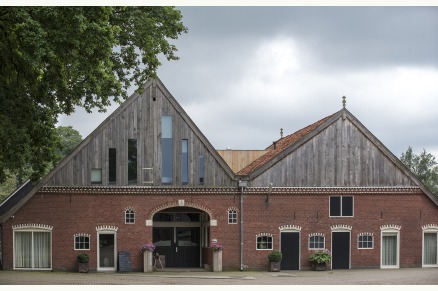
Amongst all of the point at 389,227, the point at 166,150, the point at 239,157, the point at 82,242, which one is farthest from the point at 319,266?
the point at 239,157

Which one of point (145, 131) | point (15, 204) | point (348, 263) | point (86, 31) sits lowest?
point (348, 263)

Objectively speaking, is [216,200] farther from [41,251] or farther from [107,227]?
[41,251]

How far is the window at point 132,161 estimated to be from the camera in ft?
118

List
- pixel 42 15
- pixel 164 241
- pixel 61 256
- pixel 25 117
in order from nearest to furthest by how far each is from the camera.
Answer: pixel 42 15 < pixel 25 117 < pixel 61 256 < pixel 164 241

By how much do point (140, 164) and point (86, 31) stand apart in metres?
Result: 14.3

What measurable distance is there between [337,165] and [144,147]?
977cm

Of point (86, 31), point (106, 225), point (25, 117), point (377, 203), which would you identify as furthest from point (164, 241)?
point (86, 31)

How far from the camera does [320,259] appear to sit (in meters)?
35.8

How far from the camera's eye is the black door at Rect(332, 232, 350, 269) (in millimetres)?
36469

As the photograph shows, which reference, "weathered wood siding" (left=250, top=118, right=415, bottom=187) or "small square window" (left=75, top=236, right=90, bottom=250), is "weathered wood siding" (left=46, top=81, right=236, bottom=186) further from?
"weathered wood siding" (left=250, top=118, right=415, bottom=187)

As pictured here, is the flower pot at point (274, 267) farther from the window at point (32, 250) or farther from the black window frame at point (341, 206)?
the window at point (32, 250)

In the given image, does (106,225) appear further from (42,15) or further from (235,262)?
(42,15)

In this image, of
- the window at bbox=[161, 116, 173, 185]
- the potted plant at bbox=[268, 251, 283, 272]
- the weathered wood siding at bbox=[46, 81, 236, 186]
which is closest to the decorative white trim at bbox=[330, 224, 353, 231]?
the potted plant at bbox=[268, 251, 283, 272]

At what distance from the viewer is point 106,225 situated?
117 feet
